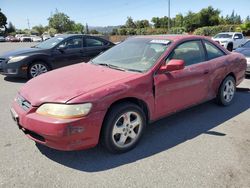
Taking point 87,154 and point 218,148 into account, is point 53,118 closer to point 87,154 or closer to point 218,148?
point 87,154

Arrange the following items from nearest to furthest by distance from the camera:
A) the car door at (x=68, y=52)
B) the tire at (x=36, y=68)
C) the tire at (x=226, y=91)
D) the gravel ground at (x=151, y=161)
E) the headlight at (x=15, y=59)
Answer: the gravel ground at (x=151, y=161) < the tire at (x=226, y=91) < the headlight at (x=15, y=59) < the tire at (x=36, y=68) < the car door at (x=68, y=52)

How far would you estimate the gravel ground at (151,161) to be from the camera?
9.16 ft

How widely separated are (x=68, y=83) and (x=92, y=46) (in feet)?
19.0

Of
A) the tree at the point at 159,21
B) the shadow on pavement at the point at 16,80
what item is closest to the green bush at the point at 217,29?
the shadow on pavement at the point at 16,80

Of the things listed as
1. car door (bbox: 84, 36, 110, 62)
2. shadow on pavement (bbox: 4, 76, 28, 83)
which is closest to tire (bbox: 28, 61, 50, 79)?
shadow on pavement (bbox: 4, 76, 28, 83)

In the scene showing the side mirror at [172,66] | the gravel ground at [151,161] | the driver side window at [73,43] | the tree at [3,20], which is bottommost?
the gravel ground at [151,161]

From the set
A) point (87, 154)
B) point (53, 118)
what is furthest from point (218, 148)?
point (53, 118)

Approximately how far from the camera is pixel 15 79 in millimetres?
8188

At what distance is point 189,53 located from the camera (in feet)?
14.3

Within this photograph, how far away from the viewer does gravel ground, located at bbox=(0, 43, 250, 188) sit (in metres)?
2.79

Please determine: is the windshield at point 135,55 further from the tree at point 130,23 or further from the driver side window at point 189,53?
the tree at point 130,23

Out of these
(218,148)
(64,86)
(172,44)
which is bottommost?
(218,148)

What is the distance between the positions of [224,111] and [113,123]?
A: 2742mm

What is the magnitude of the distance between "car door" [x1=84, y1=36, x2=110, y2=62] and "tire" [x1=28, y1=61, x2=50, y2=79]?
1402mm
